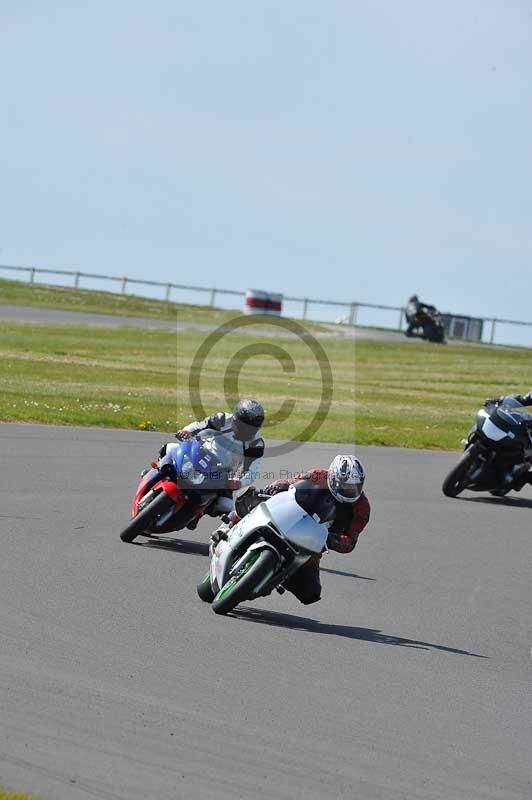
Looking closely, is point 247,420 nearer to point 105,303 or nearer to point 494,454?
point 494,454

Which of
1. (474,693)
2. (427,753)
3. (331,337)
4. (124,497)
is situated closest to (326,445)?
(124,497)

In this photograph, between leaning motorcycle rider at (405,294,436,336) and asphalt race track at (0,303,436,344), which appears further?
leaning motorcycle rider at (405,294,436,336)

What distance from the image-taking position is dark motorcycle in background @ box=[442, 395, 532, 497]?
18.4 metres

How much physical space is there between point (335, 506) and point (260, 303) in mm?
45039

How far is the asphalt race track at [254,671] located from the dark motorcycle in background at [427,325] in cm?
3607

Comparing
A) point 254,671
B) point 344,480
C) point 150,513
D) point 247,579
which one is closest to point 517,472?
point 150,513

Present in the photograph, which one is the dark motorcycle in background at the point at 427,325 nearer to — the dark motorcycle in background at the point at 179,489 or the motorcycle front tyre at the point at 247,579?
the dark motorcycle in background at the point at 179,489

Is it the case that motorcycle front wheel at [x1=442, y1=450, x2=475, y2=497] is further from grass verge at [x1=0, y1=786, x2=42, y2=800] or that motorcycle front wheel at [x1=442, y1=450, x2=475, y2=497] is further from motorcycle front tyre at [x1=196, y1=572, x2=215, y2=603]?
grass verge at [x1=0, y1=786, x2=42, y2=800]

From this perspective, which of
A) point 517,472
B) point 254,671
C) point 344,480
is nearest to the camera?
point 254,671

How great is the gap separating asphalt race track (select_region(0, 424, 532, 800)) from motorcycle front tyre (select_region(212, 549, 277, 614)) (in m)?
0.14

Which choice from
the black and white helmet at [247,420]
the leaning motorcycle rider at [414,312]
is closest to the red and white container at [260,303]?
the leaning motorcycle rider at [414,312]

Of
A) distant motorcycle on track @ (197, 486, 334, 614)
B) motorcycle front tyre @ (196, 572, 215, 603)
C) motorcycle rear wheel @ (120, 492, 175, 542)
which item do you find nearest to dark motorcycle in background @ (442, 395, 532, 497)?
motorcycle rear wheel @ (120, 492, 175, 542)

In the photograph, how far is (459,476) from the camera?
18438 millimetres

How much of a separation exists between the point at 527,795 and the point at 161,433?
1634cm
